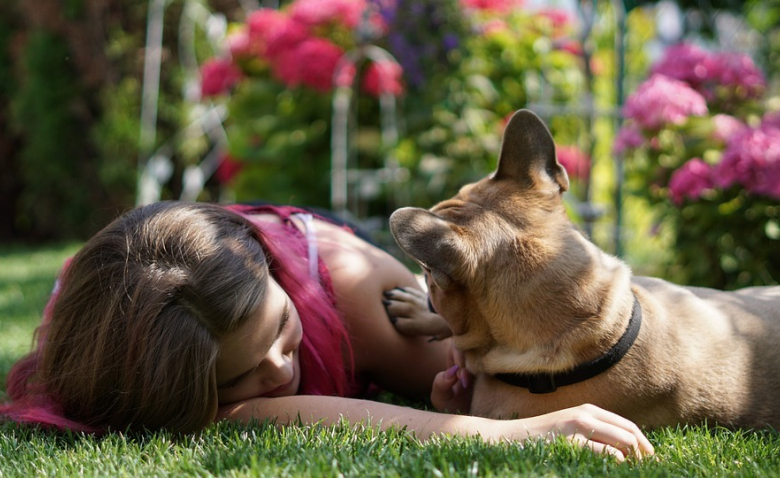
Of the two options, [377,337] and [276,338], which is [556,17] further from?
[276,338]

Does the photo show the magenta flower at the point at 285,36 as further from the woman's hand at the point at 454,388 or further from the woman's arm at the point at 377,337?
the woman's hand at the point at 454,388

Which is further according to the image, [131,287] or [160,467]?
[131,287]

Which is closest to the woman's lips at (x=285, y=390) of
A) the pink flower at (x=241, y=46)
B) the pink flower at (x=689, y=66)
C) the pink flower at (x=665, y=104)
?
the pink flower at (x=665, y=104)

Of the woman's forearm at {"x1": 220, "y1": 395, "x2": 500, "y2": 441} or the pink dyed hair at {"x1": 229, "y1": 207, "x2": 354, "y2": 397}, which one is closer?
the woman's forearm at {"x1": 220, "y1": 395, "x2": 500, "y2": 441}

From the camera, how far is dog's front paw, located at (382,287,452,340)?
2.90 metres

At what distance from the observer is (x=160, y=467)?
1.98 m

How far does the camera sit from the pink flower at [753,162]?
12.7 feet

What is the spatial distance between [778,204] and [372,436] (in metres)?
2.92

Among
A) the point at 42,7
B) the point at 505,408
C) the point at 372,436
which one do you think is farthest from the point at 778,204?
the point at 42,7

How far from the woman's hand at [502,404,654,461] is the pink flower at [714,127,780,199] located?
2328 mm

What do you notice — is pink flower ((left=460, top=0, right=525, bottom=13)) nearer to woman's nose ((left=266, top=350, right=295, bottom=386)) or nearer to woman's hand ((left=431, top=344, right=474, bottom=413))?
woman's hand ((left=431, top=344, right=474, bottom=413))

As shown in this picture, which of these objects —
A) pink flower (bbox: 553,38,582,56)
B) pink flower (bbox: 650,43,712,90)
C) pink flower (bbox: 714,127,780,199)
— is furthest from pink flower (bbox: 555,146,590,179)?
pink flower (bbox: 714,127,780,199)

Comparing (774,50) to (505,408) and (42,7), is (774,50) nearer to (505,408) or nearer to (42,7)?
(505,408)

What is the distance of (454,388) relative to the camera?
262cm
